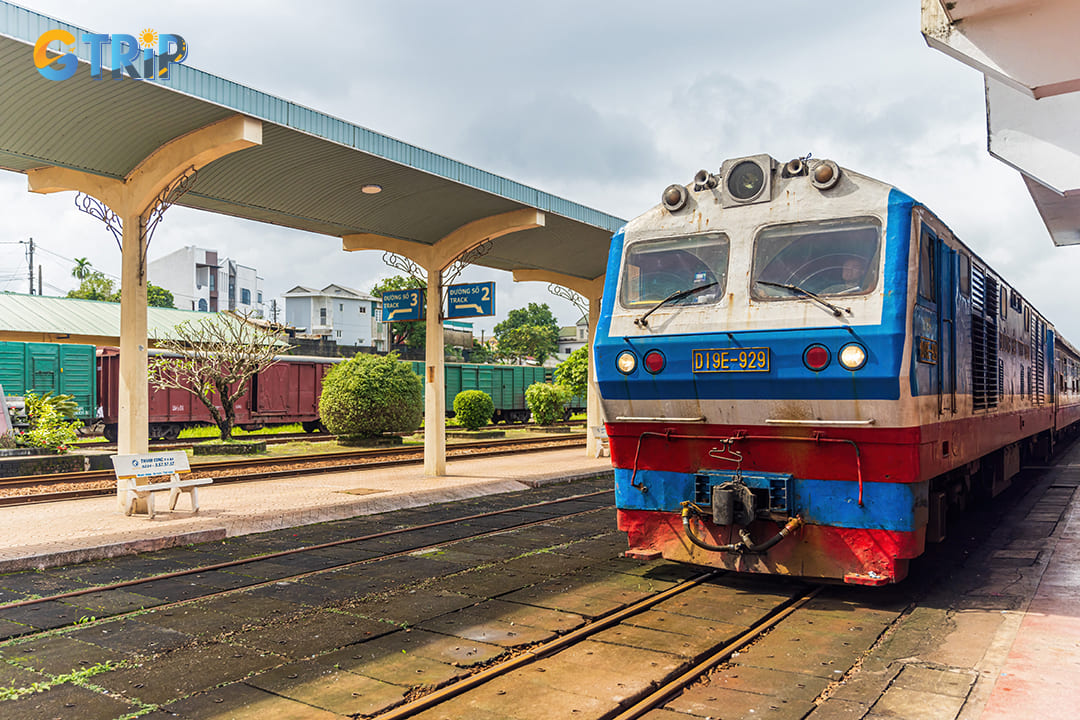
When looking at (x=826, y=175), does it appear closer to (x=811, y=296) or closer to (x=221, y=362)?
(x=811, y=296)

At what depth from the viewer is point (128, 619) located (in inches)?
244

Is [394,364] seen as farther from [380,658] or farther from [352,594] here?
[380,658]

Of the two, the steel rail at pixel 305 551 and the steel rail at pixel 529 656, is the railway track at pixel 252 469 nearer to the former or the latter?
the steel rail at pixel 305 551

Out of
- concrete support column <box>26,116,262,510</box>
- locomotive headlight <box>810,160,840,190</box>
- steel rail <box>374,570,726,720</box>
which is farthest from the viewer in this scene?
concrete support column <box>26,116,262,510</box>

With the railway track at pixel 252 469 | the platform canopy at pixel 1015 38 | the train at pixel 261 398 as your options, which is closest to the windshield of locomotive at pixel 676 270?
the platform canopy at pixel 1015 38

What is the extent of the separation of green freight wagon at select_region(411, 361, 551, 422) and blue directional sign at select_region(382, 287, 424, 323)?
16716 millimetres

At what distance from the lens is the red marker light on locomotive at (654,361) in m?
6.84

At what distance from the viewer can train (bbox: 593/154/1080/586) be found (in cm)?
607

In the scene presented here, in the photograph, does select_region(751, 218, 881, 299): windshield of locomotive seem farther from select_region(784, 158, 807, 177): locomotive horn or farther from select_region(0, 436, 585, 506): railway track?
select_region(0, 436, 585, 506): railway track

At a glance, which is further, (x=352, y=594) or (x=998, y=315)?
(x=998, y=315)

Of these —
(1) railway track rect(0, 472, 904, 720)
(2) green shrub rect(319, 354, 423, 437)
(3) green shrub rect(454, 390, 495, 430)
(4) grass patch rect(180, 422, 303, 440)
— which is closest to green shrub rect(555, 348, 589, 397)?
(3) green shrub rect(454, 390, 495, 430)

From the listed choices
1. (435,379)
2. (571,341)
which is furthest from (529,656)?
(571,341)

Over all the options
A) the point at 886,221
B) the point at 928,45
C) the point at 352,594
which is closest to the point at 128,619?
the point at 352,594

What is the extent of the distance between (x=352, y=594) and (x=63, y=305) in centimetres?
3651
